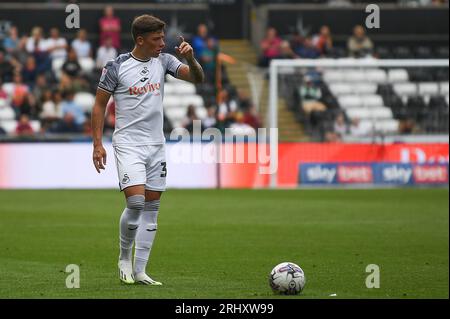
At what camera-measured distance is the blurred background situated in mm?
27219

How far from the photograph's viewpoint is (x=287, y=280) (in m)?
9.86

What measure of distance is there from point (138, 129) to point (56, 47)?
66.5 ft

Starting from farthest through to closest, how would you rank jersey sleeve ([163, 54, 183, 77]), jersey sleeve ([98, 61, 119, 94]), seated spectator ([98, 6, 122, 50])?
seated spectator ([98, 6, 122, 50]) → jersey sleeve ([163, 54, 183, 77]) → jersey sleeve ([98, 61, 119, 94])

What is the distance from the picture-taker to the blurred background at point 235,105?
27219 millimetres

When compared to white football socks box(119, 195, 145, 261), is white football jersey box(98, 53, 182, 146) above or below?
above

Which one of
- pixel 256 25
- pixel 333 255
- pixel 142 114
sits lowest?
pixel 333 255

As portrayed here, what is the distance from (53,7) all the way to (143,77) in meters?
23.3

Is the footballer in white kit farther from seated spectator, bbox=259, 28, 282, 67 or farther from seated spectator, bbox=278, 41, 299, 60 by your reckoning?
seated spectator, bbox=259, 28, 282, 67

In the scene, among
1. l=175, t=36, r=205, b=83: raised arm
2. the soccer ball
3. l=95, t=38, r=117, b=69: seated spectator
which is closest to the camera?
the soccer ball

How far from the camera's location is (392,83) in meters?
29.2

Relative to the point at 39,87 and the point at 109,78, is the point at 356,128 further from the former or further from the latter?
the point at 109,78

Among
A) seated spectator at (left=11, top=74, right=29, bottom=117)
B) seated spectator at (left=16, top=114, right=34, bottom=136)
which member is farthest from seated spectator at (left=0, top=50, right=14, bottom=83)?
seated spectator at (left=16, top=114, right=34, bottom=136)

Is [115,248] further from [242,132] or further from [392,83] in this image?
[392,83]
